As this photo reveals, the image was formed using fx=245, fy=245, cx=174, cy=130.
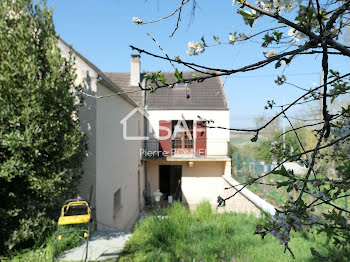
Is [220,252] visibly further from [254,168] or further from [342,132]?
[254,168]

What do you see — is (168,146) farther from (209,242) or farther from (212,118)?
(209,242)

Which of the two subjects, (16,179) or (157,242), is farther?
(157,242)

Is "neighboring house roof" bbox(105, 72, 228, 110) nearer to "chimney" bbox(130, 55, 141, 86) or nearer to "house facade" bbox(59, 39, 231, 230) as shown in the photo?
"house facade" bbox(59, 39, 231, 230)

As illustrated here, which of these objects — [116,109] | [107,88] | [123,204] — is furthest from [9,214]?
[123,204]

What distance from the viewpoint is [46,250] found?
176 inches

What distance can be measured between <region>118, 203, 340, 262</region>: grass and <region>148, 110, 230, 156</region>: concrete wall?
8.24 metres

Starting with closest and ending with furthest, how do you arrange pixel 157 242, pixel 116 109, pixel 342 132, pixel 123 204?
pixel 342 132, pixel 157 242, pixel 116 109, pixel 123 204

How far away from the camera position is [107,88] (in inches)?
302

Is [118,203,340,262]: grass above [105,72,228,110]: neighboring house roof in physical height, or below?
below

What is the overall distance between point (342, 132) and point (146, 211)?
13.4 metres

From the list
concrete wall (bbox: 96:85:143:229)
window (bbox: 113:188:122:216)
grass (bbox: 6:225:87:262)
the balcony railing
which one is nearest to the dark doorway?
the balcony railing

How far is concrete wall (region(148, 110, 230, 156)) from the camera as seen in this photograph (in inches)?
578

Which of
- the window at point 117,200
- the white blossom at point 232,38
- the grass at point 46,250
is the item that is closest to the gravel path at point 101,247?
the grass at point 46,250

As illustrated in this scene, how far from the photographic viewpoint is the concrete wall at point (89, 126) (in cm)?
627
